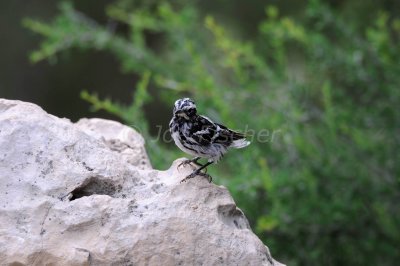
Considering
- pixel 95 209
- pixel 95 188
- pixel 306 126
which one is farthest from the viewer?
pixel 306 126

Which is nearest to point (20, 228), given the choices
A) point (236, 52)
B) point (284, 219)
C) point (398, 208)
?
point (284, 219)

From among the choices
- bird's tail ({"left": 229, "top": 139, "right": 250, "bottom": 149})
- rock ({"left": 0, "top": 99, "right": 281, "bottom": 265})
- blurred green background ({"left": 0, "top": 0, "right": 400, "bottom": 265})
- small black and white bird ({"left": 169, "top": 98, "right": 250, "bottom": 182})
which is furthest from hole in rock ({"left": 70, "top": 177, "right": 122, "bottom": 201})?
blurred green background ({"left": 0, "top": 0, "right": 400, "bottom": 265})

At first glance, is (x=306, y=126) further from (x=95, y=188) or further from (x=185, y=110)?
(x=95, y=188)

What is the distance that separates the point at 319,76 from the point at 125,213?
433 centimetres

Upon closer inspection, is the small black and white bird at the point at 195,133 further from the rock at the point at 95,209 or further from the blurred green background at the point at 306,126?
the blurred green background at the point at 306,126

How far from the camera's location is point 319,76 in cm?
766

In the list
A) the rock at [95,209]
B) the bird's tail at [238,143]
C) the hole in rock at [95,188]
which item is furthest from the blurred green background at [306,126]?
the hole in rock at [95,188]

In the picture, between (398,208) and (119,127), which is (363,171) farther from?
(119,127)

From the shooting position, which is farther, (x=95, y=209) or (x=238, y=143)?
(x=238, y=143)

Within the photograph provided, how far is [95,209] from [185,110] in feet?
4.08

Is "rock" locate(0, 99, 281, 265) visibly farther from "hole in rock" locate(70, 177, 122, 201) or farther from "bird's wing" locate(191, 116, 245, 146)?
"bird's wing" locate(191, 116, 245, 146)

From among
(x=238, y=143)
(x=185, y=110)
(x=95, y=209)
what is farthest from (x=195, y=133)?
(x=95, y=209)

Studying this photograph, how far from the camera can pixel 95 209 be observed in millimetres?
3814

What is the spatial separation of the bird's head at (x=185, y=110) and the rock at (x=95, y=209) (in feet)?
2.05
